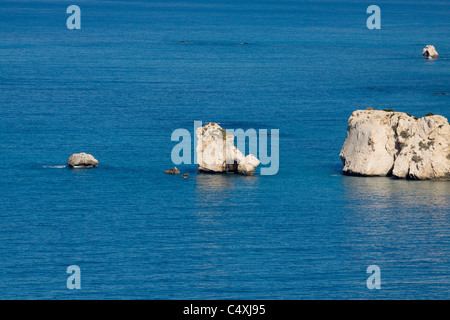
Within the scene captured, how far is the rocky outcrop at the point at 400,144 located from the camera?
130 m

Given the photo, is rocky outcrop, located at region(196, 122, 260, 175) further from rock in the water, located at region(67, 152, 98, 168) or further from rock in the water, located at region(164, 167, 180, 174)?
rock in the water, located at region(67, 152, 98, 168)

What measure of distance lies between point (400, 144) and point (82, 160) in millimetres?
43105

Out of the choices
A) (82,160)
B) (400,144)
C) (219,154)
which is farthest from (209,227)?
(82,160)

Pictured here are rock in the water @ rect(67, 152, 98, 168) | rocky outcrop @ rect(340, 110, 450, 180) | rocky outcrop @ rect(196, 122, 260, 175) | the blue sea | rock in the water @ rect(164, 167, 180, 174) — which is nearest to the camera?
the blue sea

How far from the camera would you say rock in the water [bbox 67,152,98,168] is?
143 metres

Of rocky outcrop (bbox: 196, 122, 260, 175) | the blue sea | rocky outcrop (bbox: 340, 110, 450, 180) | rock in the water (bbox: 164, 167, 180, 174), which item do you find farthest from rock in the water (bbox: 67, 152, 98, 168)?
rocky outcrop (bbox: 340, 110, 450, 180)

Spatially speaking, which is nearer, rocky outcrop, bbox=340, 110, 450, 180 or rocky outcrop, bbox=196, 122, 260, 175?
rocky outcrop, bbox=340, 110, 450, 180

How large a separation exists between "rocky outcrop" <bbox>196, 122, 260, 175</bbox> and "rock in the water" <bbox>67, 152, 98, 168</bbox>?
16.1m

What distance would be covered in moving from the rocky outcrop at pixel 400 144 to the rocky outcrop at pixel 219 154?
43.9ft

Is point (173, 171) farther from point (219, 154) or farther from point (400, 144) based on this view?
point (400, 144)

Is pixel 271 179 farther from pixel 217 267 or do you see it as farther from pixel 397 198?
pixel 217 267

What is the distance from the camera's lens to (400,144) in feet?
429

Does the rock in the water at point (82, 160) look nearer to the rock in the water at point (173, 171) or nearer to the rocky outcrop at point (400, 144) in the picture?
the rock in the water at point (173, 171)
